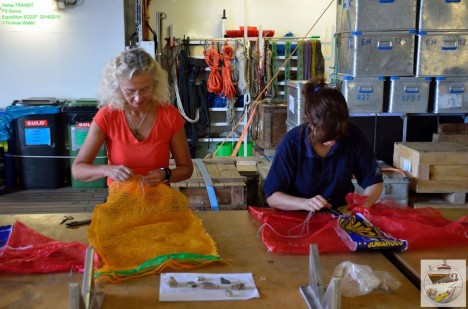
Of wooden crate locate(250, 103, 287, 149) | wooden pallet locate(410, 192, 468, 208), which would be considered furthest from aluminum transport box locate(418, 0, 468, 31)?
wooden crate locate(250, 103, 287, 149)

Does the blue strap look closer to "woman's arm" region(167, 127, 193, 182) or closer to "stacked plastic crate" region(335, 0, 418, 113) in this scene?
"woman's arm" region(167, 127, 193, 182)

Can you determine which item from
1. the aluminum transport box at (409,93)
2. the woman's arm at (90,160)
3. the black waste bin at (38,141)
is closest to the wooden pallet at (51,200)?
the black waste bin at (38,141)

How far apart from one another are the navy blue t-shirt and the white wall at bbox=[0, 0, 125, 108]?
4692 millimetres

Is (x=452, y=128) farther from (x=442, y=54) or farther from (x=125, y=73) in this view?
(x=125, y=73)

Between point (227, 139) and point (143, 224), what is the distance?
565 centimetres

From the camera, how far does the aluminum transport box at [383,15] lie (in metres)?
4.31

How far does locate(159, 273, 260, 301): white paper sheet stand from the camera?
1.58 metres

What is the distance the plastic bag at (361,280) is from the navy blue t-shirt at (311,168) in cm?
75

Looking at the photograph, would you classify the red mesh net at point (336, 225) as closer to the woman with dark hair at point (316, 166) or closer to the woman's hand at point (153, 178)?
the woman with dark hair at point (316, 166)

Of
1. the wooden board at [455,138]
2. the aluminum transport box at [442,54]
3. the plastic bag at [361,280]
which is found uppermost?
the aluminum transport box at [442,54]

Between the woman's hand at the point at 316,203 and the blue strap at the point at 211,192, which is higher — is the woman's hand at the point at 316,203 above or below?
above

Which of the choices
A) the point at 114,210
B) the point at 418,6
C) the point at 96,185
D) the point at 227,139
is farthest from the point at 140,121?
the point at 227,139

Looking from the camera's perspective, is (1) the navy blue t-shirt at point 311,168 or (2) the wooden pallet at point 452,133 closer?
(1) the navy blue t-shirt at point 311,168

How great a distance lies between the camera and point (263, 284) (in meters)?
1.68
